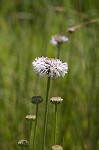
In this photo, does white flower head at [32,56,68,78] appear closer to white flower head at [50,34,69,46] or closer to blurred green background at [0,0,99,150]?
blurred green background at [0,0,99,150]

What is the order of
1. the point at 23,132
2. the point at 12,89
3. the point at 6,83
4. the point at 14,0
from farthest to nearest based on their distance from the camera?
the point at 14,0 < the point at 6,83 < the point at 12,89 < the point at 23,132

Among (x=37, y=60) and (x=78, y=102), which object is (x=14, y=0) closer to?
(x=78, y=102)

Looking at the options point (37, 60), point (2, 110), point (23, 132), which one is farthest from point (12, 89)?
point (37, 60)

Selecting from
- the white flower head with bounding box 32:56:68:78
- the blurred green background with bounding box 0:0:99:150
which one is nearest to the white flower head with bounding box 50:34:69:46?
the blurred green background with bounding box 0:0:99:150

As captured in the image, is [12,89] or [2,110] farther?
[12,89]

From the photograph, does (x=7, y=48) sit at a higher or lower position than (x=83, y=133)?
higher

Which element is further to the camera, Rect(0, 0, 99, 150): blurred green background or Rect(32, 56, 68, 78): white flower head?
Rect(0, 0, 99, 150): blurred green background

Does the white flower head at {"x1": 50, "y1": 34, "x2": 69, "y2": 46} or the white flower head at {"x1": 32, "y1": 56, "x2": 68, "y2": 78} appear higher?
the white flower head at {"x1": 50, "y1": 34, "x2": 69, "y2": 46}

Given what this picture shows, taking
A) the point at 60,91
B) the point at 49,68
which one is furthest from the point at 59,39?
the point at 49,68

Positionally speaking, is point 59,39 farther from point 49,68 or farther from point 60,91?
point 49,68
